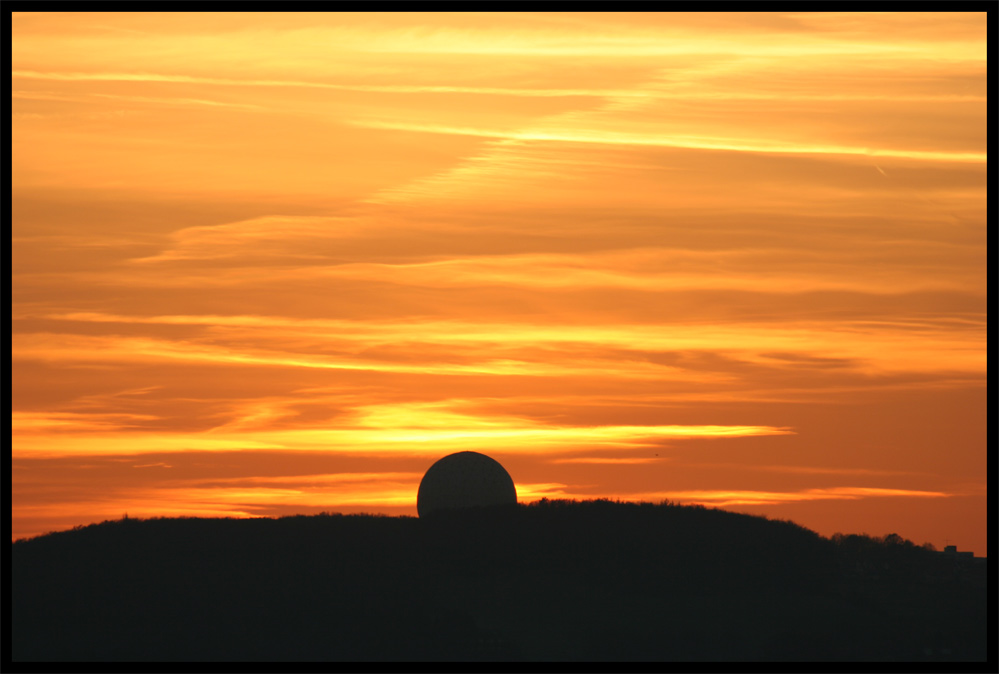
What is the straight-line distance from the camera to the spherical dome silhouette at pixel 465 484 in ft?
342

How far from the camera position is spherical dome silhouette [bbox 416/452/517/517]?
342 ft

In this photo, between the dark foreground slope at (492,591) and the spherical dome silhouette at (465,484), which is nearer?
the dark foreground slope at (492,591)

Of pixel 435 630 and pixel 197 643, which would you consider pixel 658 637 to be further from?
pixel 197 643

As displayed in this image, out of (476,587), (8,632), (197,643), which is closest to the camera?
(8,632)

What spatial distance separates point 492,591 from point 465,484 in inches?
438

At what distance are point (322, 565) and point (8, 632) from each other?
62.2 feet

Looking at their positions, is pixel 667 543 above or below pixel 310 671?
above

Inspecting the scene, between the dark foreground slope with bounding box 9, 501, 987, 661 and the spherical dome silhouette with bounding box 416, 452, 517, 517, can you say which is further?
the spherical dome silhouette with bounding box 416, 452, 517, 517

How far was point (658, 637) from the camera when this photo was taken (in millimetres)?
90688

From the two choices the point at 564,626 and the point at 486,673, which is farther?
the point at 564,626

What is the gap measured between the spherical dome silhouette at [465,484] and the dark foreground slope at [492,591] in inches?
151

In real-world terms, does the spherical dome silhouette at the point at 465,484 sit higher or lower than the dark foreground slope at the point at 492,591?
higher

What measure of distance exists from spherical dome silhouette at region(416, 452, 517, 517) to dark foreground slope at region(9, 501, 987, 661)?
384 centimetres

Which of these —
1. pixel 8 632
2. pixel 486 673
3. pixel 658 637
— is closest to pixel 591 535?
pixel 658 637
